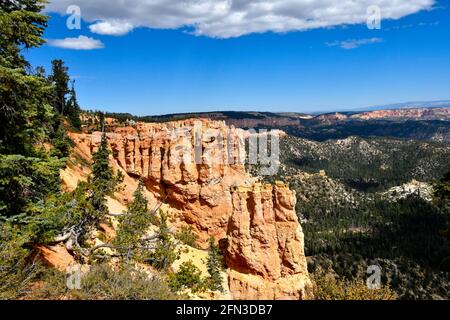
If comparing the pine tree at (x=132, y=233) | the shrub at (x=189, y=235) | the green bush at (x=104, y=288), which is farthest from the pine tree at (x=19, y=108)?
the shrub at (x=189, y=235)

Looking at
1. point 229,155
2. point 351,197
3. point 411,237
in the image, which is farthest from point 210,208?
point 351,197

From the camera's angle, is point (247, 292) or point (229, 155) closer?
point (247, 292)

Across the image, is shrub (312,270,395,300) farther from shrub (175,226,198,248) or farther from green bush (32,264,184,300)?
shrub (175,226,198,248)

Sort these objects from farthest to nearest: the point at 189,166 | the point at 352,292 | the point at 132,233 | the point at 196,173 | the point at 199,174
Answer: the point at 199,174
the point at 196,173
the point at 189,166
the point at 132,233
the point at 352,292

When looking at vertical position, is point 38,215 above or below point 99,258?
above

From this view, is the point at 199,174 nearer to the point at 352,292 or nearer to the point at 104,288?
the point at 352,292

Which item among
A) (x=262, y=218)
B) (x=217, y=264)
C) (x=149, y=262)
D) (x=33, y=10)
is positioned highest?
(x=33, y=10)

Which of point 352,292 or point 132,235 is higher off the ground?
point 132,235

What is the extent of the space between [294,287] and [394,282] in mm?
38889

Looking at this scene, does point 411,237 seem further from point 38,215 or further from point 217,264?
point 38,215

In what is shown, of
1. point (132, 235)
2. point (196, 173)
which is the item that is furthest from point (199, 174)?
point (132, 235)

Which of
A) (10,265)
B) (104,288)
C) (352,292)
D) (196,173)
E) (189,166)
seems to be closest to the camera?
(10,265)

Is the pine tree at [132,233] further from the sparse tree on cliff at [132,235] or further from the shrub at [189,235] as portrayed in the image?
the shrub at [189,235]

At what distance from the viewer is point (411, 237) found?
301 feet
